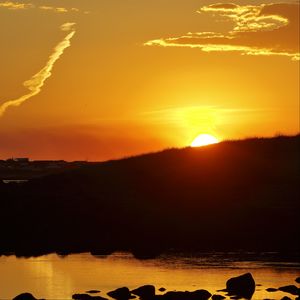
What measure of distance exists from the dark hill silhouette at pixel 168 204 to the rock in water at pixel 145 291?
18.8 meters

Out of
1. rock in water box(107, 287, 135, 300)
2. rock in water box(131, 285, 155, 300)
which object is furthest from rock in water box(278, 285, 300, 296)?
rock in water box(107, 287, 135, 300)

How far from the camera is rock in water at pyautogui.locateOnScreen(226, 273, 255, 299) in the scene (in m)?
49.1

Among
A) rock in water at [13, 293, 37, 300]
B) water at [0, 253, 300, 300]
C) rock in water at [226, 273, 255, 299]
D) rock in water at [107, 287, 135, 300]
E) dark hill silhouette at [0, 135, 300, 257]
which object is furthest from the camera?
dark hill silhouette at [0, 135, 300, 257]

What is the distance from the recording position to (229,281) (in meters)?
50.8

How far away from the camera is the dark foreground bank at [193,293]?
4716 centimetres

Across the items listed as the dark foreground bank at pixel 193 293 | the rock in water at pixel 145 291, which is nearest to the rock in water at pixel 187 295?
the dark foreground bank at pixel 193 293

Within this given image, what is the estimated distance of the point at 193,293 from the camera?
47656 millimetres

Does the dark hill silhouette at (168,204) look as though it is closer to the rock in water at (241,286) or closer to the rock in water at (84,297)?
the rock in water at (241,286)

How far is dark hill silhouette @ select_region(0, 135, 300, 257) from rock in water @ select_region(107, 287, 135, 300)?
1909 centimetres

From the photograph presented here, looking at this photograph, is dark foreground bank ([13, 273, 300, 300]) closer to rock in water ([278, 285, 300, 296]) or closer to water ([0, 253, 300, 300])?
rock in water ([278, 285, 300, 296])

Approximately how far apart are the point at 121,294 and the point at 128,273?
9.35 meters

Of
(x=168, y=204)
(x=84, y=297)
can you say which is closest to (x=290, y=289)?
(x=84, y=297)

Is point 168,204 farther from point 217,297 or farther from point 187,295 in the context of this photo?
point 187,295

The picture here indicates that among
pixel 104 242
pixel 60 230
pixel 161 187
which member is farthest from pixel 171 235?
pixel 161 187
